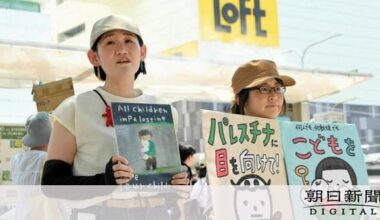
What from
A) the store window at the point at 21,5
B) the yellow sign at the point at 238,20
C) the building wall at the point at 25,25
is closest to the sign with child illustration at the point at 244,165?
the building wall at the point at 25,25

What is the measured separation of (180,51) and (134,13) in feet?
7.26

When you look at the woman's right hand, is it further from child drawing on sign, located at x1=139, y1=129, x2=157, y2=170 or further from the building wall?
the building wall

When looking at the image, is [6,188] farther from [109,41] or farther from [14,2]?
[14,2]

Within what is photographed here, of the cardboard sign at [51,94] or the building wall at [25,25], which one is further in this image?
the building wall at [25,25]

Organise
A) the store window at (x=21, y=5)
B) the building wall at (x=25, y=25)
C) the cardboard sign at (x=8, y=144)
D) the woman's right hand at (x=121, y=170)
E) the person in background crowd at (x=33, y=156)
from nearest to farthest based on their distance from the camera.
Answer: the woman's right hand at (x=121, y=170)
the person in background crowd at (x=33, y=156)
the cardboard sign at (x=8, y=144)
the building wall at (x=25, y=25)
the store window at (x=21, y=5)

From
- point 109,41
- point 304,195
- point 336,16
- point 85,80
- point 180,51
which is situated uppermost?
point 336,16

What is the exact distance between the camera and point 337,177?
144 centimetres

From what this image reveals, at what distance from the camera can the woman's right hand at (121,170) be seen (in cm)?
100

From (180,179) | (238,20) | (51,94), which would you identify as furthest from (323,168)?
Result: (238,20)

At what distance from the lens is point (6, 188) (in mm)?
2027

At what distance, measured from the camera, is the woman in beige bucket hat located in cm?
145

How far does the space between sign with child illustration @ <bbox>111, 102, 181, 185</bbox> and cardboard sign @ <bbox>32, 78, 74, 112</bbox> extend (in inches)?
36.3

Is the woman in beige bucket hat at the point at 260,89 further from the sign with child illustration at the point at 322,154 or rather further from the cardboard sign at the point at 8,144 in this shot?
the cardboard sign at the point at 8,144

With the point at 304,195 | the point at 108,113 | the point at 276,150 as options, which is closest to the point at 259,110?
the point at 276,150
